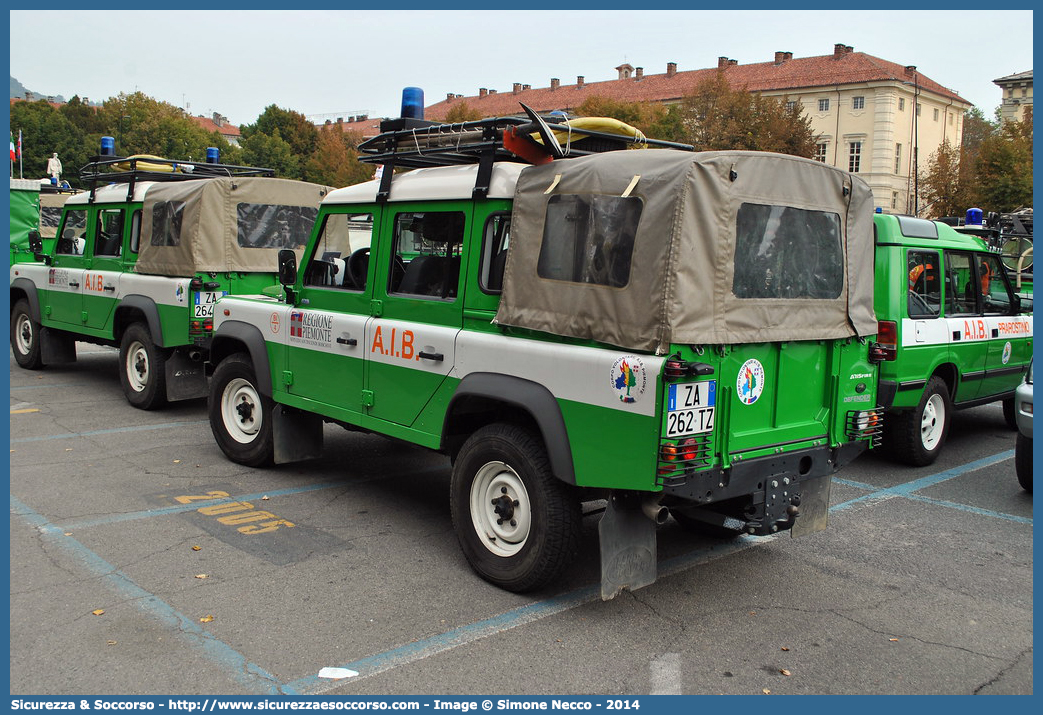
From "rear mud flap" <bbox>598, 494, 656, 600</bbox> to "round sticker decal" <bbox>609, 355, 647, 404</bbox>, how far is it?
1.89ft

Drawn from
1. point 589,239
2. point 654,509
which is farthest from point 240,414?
point 654,509

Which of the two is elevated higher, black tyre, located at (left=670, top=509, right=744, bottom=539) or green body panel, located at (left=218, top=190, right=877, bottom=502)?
green body panel, located at (left=218, top=190, right=877, bottom=502)

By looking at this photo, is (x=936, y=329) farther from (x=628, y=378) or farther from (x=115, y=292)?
(x=115, y=292)

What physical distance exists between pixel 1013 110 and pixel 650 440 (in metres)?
92.5

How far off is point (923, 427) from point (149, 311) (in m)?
7.76

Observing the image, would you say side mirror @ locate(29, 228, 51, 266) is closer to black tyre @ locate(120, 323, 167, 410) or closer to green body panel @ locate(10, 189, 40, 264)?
black tyre @ locate(120, 323, 167, 410)

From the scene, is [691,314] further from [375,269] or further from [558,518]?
[375,269]

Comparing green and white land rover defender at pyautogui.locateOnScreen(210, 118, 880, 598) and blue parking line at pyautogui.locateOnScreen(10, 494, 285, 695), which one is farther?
green and white land rover defender at pyautogui.locateOnScreen(210, 118, 880, 598)

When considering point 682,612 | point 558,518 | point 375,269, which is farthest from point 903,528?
point 375,269

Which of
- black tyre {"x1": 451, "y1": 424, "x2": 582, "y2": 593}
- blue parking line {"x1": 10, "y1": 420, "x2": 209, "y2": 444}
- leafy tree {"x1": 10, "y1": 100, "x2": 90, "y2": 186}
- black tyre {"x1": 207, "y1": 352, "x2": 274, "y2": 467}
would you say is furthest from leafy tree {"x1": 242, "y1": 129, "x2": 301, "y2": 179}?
black tyre {"x1": 451, "y1": 424, "x2": 582, "y2": 593}

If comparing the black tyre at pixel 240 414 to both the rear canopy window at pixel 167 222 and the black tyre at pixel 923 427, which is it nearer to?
the rear canopy window at pixel 167 222

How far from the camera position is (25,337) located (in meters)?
12.4

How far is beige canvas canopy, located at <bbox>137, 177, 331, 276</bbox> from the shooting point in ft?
29.8
